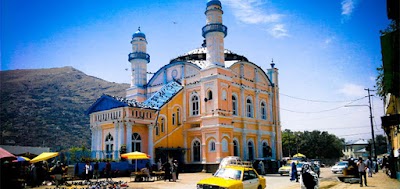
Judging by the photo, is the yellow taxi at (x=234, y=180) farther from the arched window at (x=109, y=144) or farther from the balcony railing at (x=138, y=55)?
the balcony railing at (x=138, y=55)

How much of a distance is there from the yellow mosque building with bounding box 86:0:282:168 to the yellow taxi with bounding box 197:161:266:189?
657 inches

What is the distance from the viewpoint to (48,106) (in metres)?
90.2

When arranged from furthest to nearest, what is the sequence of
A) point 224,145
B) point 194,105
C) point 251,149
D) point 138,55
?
point 138,55 < point 251,149 < point 194,105 < point 224,145

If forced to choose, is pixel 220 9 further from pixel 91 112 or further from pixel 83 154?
pixel 83 154

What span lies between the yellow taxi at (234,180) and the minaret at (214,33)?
21.1m

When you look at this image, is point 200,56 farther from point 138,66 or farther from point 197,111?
point 197,111

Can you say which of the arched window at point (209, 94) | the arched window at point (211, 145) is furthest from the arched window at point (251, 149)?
the arched window at point (209, 94)

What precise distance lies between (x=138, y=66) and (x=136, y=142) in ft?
47.4

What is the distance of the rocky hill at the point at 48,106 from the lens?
7069 cm

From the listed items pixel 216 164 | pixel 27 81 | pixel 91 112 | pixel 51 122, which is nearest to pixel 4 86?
pixel 27 81

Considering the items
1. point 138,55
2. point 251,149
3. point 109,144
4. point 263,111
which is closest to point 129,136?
point 109,144

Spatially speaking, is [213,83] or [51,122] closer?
[213,83]

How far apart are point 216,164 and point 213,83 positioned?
8105 millimetres

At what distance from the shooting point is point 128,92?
142ft
